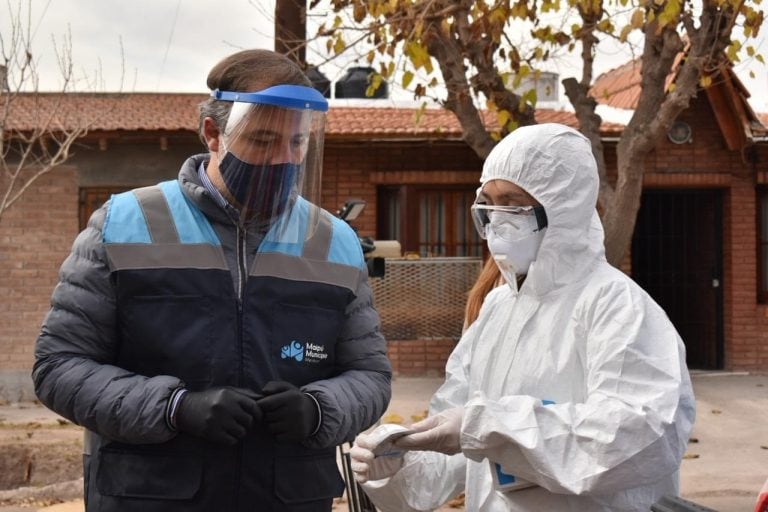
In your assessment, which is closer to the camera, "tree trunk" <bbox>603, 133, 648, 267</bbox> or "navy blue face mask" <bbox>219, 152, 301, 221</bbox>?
"navy blue face mask" <bbox>219, 152, 301, 221</bbox>

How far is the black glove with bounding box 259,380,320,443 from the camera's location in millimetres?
2178

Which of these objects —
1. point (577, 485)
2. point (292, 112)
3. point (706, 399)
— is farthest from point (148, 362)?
point (706, 399)

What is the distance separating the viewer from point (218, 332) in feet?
7.52

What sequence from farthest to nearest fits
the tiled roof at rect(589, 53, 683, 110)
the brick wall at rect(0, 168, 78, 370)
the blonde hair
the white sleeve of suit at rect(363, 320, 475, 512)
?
the tiled roof at rect(589, 53, 683, 110) < the brick wall at rect(0, 168, 78, 370) < the blonde hair < the white sleeve of suit at rect(363, 320, 475, 512)

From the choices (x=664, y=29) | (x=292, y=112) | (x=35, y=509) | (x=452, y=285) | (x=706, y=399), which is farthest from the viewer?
(x=452, y=285)

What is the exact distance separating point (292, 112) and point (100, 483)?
0.93 metres

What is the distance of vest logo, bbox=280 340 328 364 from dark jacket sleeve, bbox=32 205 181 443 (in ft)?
0.87

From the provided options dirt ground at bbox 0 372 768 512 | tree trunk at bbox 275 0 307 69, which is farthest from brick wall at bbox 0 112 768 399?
tree trunk at bbox 275 0 307 69

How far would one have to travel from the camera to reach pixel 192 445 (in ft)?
7.47

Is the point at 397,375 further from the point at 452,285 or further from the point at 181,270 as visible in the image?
the point at 181,270

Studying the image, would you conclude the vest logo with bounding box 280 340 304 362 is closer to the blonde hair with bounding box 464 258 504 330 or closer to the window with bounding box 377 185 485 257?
the blonde hair with bounding box 464 258 504 330

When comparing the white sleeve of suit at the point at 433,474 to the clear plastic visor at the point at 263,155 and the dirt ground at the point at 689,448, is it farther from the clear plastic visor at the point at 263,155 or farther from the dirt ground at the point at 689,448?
the dirt ground at the point at 689,448

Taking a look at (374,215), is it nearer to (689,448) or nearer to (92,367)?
(689,448)

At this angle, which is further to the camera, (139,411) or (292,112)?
(292,112)
